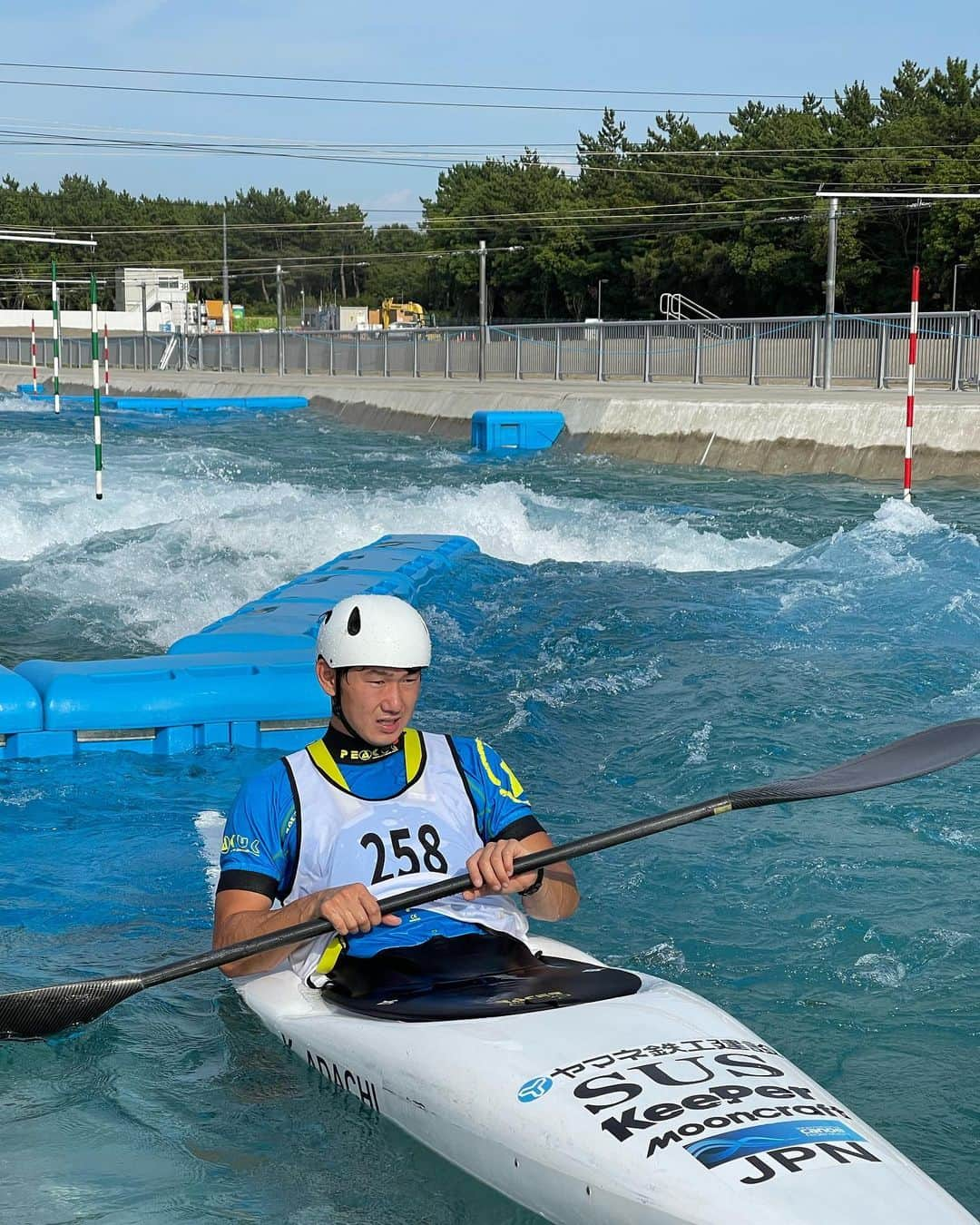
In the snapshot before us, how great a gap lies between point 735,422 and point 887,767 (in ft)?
56.0

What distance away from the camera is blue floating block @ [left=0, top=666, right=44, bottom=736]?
665 cm

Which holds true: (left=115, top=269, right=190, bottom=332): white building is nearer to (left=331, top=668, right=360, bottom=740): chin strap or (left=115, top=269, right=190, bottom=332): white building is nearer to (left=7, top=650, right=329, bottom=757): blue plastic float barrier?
(left=7, top=650, right=329, bottom=757): blue plastic float barrier

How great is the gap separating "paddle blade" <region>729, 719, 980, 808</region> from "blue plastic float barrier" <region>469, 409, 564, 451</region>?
19.6m

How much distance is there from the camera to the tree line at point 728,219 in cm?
4775

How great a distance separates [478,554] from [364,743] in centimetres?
817

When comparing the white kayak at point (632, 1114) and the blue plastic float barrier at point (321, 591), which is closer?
the white kayak at point (632, 1114)

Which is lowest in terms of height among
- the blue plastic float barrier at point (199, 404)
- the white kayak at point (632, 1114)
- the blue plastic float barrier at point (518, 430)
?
the white kayak at point (632, 1114)

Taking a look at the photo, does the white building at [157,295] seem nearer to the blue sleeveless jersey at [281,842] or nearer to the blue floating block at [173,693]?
the blue floating block at [173,693]

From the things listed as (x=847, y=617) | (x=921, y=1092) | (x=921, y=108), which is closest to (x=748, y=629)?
(x=847, y=617)

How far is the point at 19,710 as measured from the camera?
6660 mm

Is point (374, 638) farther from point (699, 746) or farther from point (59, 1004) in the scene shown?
point (699, 746)

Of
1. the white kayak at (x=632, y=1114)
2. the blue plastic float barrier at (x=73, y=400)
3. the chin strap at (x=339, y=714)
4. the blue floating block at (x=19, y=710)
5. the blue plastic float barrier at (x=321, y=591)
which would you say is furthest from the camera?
the blue plastic float barrier at (x=73, y=400)

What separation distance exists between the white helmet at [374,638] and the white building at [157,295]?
5386 centimetres

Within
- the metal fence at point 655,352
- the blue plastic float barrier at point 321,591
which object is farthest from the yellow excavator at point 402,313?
the blue plastic float barrier at point 321,591
